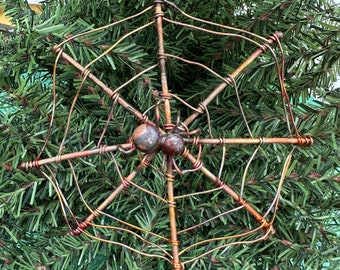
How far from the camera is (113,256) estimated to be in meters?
0.24

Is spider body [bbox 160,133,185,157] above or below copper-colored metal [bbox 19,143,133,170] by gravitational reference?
above

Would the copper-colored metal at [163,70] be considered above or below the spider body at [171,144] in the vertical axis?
above

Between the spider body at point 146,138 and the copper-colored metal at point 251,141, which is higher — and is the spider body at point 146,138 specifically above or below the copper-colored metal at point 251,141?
above

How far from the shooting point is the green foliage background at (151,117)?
0.23m

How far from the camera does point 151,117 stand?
0.80ft

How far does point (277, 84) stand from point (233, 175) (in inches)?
2.3

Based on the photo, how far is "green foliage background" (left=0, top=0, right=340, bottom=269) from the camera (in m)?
0.23

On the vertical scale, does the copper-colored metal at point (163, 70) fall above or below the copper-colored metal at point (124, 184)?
above

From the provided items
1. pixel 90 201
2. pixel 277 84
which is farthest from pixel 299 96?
pixel 90 201

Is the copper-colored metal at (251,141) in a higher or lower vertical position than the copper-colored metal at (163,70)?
lower

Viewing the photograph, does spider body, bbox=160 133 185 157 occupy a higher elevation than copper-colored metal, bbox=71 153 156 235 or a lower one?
higher

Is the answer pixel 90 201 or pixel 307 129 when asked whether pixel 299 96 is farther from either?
pixel 90 201

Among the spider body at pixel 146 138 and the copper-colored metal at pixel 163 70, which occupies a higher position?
the copper-colored metal at pixel 163 70

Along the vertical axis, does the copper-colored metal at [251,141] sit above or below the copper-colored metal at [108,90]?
below
